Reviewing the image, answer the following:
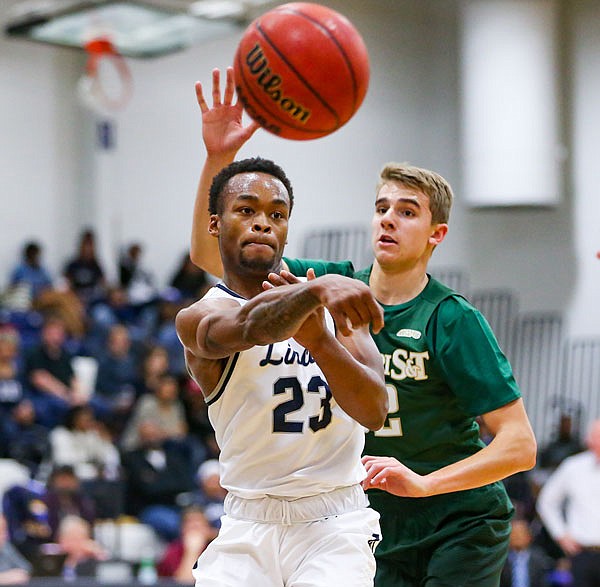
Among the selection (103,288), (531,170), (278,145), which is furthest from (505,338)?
(103,288)

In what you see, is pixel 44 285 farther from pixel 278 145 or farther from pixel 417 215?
pixel 417 215

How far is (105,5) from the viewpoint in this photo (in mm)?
13508

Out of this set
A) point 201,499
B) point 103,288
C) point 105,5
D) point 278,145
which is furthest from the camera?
point 278,145

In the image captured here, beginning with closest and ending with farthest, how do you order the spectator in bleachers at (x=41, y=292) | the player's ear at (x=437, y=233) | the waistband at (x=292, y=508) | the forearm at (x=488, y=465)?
the waistband at (x=292, y=508), the forearm at (x=488, y=465), the player's ear at (x=437, y=233), the spectator in bleachers at (x=41, y=292)

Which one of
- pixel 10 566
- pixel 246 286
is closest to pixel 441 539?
pixel 246 286

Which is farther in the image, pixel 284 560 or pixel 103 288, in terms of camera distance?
pixel 103 288

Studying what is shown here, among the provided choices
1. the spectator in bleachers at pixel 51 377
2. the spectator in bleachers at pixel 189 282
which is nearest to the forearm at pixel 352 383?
the spectator in bleachers at pixel 51 377

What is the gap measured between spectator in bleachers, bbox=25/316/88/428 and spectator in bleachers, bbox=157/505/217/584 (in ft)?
7.70

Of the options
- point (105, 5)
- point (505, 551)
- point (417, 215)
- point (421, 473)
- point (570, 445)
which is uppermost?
point (105, 5)

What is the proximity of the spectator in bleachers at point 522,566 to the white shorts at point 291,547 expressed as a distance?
7.02 metres

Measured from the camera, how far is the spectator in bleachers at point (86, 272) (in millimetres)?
14383

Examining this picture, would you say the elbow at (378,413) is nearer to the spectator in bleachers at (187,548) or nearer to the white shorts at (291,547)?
the white shorts at (291,547)

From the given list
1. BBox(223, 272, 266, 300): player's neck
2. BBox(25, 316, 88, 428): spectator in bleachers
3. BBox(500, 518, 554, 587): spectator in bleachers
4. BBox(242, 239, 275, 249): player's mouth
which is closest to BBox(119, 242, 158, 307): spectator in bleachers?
BBox(25, 316, 88, 428): spectator in bleachers

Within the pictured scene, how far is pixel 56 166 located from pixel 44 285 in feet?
6.82
